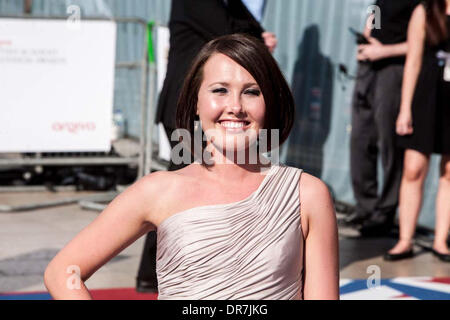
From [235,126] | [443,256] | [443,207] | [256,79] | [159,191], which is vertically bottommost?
[443,256]

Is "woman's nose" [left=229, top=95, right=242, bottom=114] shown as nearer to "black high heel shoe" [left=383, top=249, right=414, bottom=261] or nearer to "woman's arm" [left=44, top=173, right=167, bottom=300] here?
"woman's arm" [left=44, top=173, right=167, bottom=300]

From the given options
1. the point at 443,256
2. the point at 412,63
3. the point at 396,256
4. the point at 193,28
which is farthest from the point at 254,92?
the point at 443,256

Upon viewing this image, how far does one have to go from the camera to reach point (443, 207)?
16.9 ft

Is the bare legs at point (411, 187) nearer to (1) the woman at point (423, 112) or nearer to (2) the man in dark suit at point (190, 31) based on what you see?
(1) the woman at point (423, 112)

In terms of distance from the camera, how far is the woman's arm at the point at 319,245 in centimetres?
190

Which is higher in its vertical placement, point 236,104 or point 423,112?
point 236,104

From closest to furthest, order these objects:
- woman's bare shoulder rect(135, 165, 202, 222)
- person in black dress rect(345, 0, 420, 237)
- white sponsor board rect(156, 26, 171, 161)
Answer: woman's bare shoulder rect(135, 165, 202, 222), person in black dress rect(345, 0, 420, 237), white sponsor board rect(156, 26, 171, 161)

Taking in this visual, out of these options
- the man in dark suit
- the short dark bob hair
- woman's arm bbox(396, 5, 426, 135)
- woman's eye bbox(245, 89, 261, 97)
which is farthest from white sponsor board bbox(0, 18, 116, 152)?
woman's eye bbox(245, 89, 261, 97)

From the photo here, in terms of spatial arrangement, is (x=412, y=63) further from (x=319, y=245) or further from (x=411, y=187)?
(x=319, y=245)

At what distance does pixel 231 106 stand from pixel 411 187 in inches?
130

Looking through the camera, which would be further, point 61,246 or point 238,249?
point 61,246

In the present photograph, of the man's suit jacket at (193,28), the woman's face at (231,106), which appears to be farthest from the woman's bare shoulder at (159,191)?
the man's suit jacket at (193,28)

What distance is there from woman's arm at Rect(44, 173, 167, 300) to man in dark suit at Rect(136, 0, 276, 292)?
5.83 feet

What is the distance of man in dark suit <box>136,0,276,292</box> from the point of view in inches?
149
